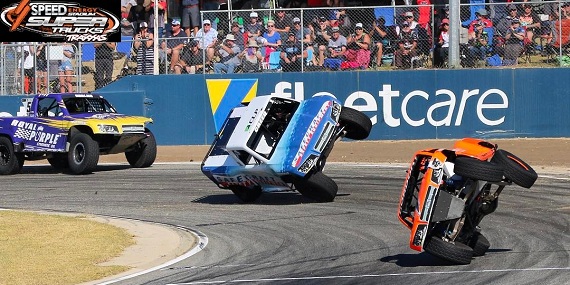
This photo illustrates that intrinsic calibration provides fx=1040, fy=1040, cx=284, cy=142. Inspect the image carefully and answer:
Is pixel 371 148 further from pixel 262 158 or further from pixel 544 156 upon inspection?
pixel 262 158

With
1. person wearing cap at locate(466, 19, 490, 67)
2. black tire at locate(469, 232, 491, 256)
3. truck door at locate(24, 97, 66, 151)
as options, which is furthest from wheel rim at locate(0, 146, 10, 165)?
black tire at locate(469, 232, 491, 256)

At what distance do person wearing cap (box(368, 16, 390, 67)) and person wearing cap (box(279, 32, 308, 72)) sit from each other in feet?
5.81

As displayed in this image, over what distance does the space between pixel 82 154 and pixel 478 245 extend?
12526 mm

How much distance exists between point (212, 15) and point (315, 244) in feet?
50.8

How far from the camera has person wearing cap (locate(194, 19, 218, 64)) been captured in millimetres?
26734

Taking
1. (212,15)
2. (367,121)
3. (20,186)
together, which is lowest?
(20,186)

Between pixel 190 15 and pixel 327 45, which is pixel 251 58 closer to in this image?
pixel 327 45

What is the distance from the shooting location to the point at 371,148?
2498cm

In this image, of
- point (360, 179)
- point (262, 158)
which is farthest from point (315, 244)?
point (360, 179)

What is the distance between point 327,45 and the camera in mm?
26531

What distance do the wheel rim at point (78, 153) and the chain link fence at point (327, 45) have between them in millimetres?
5814

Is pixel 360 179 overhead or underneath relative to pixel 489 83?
underneath

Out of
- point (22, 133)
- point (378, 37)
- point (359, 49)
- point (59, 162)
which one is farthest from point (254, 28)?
point (22, 133)

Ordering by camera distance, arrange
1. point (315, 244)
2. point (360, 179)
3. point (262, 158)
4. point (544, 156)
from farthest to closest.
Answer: point (544, 156), point (360, 179), point (262, 158), point (315, 244)
